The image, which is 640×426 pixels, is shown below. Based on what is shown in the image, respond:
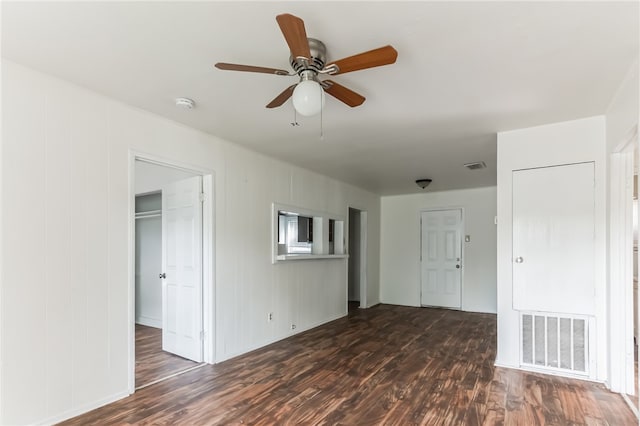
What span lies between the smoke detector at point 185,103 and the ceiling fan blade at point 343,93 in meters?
1.31

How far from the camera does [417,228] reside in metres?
7.56

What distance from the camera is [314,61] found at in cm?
202

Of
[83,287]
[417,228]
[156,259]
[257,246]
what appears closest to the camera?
[83,287]

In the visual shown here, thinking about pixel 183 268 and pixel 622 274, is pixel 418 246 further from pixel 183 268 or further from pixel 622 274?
pixel 183 268

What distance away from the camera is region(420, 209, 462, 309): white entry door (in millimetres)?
7129

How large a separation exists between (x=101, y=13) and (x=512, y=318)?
13.5 ft

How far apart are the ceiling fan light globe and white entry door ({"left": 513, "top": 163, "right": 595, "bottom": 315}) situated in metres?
2.61

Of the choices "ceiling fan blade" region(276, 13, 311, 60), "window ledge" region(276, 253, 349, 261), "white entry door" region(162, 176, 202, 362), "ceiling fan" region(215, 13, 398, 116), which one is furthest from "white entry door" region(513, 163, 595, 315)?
"white entry door" region(162, 176, 202, 362)

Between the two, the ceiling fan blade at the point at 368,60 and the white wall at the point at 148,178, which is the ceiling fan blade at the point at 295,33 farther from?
the white wall at the point at 148,178

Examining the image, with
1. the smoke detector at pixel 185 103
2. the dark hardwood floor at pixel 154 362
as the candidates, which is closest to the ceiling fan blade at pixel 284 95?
the smoke detector at pixel 185 103

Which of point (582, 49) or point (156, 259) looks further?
point (156, 259)

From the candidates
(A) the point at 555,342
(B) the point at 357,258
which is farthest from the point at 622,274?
(B) the point at 357,258

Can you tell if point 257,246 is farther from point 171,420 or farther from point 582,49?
point 582,49

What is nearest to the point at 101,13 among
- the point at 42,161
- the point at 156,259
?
the point at 42,161
